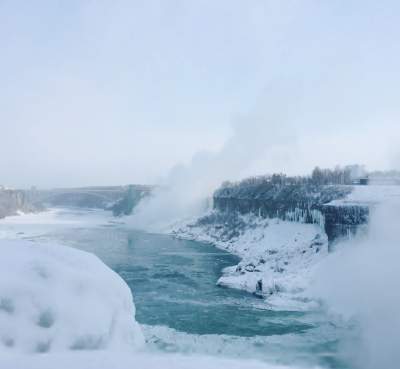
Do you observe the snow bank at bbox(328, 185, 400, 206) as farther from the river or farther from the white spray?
the river

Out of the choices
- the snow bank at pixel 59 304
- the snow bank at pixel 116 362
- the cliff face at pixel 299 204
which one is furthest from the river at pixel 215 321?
the cliff face at pixel 299 204

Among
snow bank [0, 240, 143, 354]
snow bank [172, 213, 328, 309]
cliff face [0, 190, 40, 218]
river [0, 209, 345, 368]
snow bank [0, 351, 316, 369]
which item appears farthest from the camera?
cliff face [0, 190, 40, 218]

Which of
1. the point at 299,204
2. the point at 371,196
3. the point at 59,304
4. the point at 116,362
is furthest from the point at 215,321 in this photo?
the point at 299,204

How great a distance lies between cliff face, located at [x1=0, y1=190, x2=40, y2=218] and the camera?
9278 centimetres

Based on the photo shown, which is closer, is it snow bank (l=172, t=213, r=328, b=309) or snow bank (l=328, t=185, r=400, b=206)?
snow bank (l=172, t=213, r=328, b=309)

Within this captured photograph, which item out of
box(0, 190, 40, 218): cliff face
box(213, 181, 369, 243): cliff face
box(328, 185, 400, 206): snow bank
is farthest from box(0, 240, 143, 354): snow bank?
box(0, 190, 40, 218): cliff face

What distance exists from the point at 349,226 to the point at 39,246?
1123 inches

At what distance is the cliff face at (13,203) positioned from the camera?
9278 cm

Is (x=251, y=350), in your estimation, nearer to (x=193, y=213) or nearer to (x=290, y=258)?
(x=290, y=258)

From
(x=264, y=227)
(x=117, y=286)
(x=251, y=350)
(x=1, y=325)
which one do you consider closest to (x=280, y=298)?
(x=251, y=350)

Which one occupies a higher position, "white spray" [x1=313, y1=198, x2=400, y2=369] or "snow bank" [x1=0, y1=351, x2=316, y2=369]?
"snow bank" [x1=0, y1=351, x2=316, y2=369]

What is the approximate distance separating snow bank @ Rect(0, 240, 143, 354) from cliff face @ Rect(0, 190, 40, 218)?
8907cm

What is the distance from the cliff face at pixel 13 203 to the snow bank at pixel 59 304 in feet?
292

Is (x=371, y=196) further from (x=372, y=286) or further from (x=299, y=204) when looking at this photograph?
(x=372, y=286)
